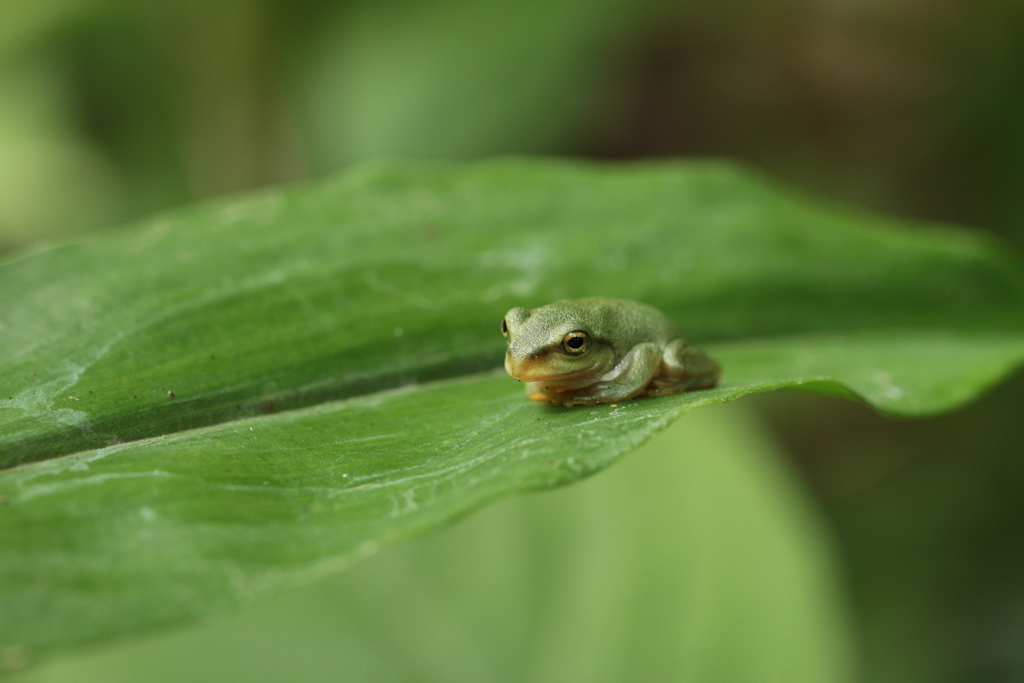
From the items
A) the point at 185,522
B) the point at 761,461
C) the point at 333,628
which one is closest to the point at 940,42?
the point at 761,461

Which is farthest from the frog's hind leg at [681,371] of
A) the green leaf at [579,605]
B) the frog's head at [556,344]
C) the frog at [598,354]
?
the green leaf at [579,605]

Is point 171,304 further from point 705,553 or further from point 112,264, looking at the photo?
point 705,553

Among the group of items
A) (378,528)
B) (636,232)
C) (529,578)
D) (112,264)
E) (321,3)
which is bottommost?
(378,528)

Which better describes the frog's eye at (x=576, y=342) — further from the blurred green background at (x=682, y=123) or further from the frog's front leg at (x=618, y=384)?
the blurred green background at (x=682, y=123)

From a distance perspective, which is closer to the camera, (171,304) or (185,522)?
(185,522)

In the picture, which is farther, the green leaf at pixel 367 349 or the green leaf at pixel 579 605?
the green leaf at pixel 579 605

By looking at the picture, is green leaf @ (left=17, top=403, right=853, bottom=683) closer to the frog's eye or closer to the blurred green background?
the blurred green background

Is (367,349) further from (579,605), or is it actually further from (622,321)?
(579,605)
